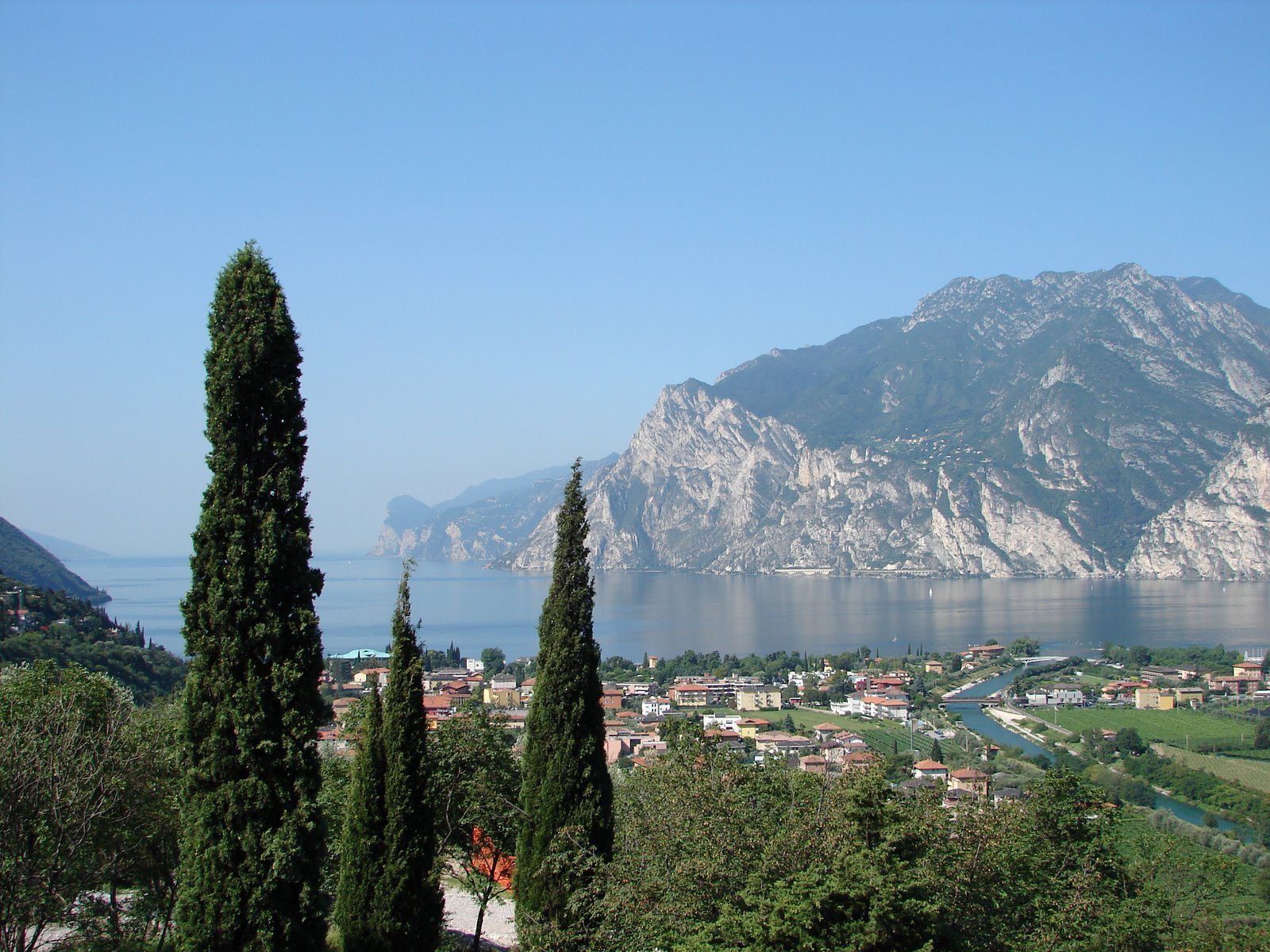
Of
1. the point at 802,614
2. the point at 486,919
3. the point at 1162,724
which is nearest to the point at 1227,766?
the point at 1162,724

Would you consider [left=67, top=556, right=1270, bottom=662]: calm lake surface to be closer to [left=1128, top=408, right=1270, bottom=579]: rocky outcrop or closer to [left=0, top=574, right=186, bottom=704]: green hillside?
[left=1128, top=408, right=1270, bottom=579]: rocky outcrop

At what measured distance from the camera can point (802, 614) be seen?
94938 mm

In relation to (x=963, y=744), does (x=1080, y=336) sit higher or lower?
higher

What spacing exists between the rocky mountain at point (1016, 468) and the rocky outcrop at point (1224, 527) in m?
0.49

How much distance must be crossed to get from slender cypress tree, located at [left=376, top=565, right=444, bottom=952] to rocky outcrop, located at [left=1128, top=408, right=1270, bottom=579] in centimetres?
14727

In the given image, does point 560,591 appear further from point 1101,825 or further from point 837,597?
point 837,597

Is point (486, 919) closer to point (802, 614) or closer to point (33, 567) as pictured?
point (33, 567)

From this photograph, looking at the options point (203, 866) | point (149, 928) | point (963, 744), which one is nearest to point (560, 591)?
point (203, 866)

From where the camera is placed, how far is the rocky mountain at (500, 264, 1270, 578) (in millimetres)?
152250

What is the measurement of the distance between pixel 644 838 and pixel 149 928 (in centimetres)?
624

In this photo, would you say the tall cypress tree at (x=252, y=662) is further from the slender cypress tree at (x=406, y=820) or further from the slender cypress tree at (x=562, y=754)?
the slender cypress tree at (x=562, y=754)

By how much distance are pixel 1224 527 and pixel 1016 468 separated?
32.2m

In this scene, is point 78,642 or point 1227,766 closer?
point 1227,766

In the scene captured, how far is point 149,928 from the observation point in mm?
11273
